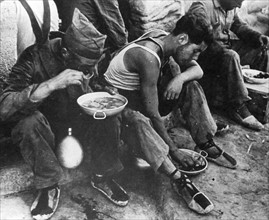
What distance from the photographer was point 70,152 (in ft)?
7.85

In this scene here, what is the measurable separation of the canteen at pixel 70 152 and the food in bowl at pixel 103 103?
0.21m

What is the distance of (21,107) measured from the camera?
79.3 inches

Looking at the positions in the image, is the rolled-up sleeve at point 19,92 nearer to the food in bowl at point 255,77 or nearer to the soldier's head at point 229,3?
the soldier's head at point 229,3

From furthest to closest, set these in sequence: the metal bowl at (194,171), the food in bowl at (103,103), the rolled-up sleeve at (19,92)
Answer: the metal bowl at (194,171) → the food in bowl at (103,103) → the rolled-up sleeve at (19,92)

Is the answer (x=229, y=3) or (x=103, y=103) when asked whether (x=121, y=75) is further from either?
(x=229, y=3)

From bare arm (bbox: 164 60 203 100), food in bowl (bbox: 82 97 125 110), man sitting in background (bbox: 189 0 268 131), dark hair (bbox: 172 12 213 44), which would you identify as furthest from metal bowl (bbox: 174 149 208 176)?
man sitting in background (bbox: 189 0 268 131)

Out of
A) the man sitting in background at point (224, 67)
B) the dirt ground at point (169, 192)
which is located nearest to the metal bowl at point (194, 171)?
the dirt ground at point (169, 192)

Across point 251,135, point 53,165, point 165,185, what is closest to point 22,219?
point 53,165

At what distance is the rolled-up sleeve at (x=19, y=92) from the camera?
202 centimetres

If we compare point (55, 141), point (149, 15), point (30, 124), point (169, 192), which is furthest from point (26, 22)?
point (169, 192)

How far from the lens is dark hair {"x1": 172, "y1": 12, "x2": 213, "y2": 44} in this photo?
7.91 ft

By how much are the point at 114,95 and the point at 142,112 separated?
0.23 metres

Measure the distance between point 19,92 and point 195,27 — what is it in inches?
47.8

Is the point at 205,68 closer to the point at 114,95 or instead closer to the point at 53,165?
the point at 114,95
